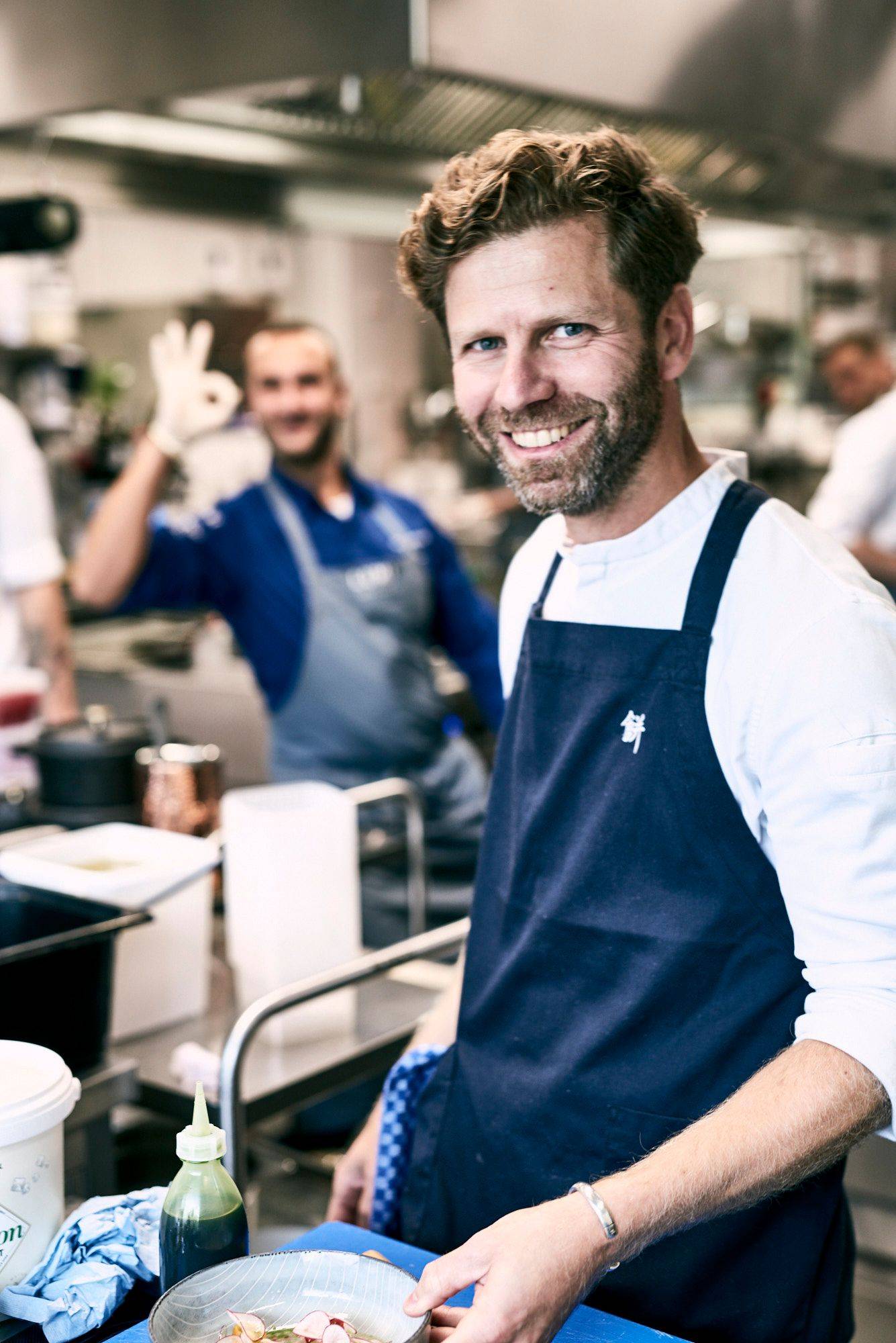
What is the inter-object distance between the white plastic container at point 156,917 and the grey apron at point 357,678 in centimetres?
103

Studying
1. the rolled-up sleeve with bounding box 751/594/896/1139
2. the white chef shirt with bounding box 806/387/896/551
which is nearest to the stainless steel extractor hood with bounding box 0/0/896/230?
the white chef shirt with bounding box 806/387/896/551

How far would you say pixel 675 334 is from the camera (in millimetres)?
1419

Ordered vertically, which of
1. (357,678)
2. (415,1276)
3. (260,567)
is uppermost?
(260,567)

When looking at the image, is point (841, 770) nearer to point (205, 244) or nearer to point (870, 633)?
point (870, 633)

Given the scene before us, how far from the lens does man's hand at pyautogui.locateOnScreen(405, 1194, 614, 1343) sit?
966mm

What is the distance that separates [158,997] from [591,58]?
5.12 feet

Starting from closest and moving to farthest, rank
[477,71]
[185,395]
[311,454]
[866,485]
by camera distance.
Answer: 1. [477,71]
2. [185,395]
3. [311,454]
4. [866,485]

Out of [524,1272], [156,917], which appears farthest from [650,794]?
[156,917]

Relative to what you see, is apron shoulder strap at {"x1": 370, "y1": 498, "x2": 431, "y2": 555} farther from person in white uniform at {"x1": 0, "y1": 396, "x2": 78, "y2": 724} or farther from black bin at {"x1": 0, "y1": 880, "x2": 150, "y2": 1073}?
black bin at {"x1": 0, "y1": 880, "x2": 150, "y2": 1073}

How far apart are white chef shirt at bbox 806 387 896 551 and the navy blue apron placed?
8.05 feet

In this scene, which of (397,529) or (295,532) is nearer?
(295,532)

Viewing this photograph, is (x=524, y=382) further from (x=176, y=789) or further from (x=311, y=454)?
(x=311, y=454)

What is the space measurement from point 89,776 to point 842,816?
49.9 inches

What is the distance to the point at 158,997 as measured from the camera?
188 centimetres
